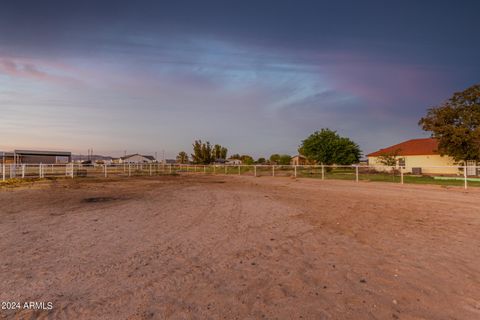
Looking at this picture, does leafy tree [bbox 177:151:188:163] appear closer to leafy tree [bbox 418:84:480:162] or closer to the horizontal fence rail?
the horizontal fence rail

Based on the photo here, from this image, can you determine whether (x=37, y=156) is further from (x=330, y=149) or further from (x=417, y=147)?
(x=417, y=147)

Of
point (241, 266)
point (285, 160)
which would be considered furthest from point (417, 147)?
point (241, 266)

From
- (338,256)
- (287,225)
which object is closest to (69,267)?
(338,256)

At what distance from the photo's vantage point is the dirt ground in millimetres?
3018

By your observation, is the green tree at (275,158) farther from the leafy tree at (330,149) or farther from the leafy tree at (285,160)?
the leafy tree at (330,149)

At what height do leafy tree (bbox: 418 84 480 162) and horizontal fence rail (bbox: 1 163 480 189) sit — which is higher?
Result: leafy tree (bbox: 418 84 480 162)

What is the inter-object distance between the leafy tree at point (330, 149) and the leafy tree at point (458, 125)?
898 centimetres

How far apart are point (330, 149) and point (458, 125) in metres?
13.2

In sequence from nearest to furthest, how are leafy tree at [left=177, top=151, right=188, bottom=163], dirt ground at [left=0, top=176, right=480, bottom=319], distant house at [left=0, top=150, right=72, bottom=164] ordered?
dirt ground at [left=0, top=176, right=480, bottom=319] < distant house at [left=0, top=150, right=72, bottom=164] < leafy tree at [left=177, top=151, right=188, bottom=163]

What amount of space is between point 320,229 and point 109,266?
4.41 metres

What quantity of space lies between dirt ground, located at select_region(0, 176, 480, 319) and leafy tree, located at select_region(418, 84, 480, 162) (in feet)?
78.4

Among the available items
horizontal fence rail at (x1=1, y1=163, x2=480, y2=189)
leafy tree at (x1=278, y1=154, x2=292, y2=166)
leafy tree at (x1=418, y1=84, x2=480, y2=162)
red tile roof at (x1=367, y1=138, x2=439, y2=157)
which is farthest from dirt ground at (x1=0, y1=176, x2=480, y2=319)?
leafy tree at (x1=278, y1=154, x2=292, y2=166)

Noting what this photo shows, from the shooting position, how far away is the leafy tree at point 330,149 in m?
36.9

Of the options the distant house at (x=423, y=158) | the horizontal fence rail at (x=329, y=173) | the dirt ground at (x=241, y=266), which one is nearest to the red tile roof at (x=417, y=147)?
the distant house at (x=423, y=158)
